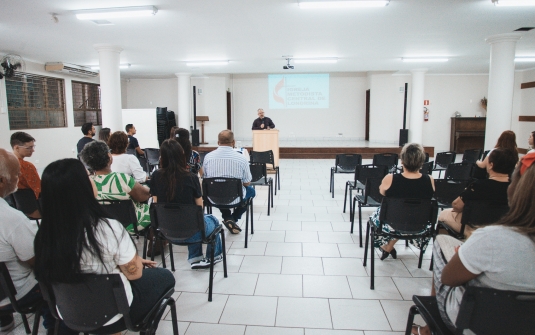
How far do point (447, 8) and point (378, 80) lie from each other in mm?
7945

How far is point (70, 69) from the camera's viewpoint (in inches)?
376

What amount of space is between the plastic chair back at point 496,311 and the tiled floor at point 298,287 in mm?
970

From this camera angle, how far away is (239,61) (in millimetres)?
9367

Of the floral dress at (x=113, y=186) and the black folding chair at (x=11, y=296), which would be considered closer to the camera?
the black folding chair at (x=11, y=296)

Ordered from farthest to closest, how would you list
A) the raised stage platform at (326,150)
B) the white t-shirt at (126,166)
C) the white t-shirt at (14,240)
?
the raised stage platform at (326,150)
the white t-shirt at (126,166)
the white t-shirt at (14,240)

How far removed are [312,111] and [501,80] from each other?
7.84m

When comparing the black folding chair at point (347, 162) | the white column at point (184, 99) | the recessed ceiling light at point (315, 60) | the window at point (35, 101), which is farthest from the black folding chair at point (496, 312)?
the white column at point (184, 99)

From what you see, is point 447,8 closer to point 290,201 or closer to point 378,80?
point 290,201

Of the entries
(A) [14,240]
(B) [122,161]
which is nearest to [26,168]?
(B) [122,161]

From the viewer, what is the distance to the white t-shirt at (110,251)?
1521 mm

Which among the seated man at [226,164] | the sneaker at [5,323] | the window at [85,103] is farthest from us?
the window at [85,103]

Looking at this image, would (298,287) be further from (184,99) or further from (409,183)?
(184,99)

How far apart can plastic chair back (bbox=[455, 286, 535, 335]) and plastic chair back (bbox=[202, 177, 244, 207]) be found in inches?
95.7

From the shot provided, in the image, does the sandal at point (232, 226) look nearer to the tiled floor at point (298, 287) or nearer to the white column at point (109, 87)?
the tiled floor at point (298, 287)
